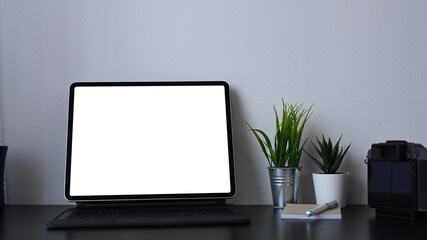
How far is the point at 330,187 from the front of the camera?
1020 millimetres

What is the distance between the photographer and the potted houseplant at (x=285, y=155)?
1026 mm

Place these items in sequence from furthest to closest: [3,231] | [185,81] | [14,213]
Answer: [185,81] → [14,213] → [3,231]

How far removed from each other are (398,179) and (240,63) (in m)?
0.46

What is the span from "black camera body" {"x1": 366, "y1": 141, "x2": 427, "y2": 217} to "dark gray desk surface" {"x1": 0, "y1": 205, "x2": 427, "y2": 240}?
3 cm

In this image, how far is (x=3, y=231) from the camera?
82 cm

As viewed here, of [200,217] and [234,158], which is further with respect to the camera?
[234,158]

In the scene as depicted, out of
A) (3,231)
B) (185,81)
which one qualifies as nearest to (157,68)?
(185,81)

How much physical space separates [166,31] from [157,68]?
0.10 meters

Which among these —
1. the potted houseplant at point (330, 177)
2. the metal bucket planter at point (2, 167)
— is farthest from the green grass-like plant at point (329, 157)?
the metal bucket planter at point (2, 167)

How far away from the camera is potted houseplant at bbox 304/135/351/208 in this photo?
3.34 ft

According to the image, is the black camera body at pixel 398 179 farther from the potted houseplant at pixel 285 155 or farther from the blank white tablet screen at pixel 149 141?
the blank white tablet screen at pixel 149 141

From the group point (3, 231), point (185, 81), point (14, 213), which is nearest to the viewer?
point (3, 231)

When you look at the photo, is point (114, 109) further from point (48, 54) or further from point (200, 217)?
point (200, 217)

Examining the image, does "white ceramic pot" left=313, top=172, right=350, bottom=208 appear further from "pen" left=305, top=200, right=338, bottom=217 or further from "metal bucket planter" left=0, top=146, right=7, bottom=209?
"metal bucket planter" left=0, top=146, right=7, bottom=209
